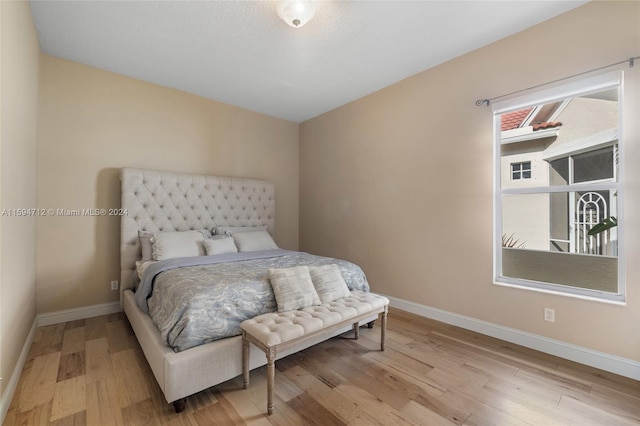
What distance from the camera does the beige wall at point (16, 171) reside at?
1.57 metres

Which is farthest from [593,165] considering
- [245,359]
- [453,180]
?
[245,359]

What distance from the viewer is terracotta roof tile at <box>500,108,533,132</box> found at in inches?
101

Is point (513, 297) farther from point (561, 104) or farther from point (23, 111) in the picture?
point (23, 111)

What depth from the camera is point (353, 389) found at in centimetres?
185

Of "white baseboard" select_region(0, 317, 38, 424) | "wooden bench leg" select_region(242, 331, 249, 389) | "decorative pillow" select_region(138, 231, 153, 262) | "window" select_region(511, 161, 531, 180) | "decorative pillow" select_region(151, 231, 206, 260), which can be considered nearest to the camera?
"white baseboard" select_region(0, 317, 38, 424)

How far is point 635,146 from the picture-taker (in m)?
1.96

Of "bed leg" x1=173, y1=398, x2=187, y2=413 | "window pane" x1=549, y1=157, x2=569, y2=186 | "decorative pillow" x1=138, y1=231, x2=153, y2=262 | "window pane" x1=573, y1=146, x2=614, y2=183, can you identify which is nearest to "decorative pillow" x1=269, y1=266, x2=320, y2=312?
"bed leg" x1=173, y1=398, x2=187, y2=413

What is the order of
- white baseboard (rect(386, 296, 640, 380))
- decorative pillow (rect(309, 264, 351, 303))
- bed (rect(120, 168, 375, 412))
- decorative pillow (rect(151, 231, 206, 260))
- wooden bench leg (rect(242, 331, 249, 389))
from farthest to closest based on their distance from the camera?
decorative pillow (rect(151, 231, 206, 260))
decorative pillow (rect(309, 264, 351, 303))
white baseboard (rect(386, 296, 640, 380))
wooden bench leg (rect(242, 331, 249, 389))
bed (rect(120, 168, 375, 412))

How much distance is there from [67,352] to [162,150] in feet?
7.33

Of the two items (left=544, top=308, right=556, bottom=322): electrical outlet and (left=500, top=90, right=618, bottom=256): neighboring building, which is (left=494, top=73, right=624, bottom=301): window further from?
(left=544, top=308, right=556, bottom=322): electrical outlet

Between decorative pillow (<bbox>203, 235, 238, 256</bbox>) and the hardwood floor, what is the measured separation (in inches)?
41.8

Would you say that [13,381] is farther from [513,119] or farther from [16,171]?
[513,119]

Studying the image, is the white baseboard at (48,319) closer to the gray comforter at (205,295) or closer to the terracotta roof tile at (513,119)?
the gray comforter at (205,295)

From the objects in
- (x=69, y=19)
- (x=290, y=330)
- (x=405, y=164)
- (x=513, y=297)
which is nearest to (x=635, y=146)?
(x=513, y=297)
